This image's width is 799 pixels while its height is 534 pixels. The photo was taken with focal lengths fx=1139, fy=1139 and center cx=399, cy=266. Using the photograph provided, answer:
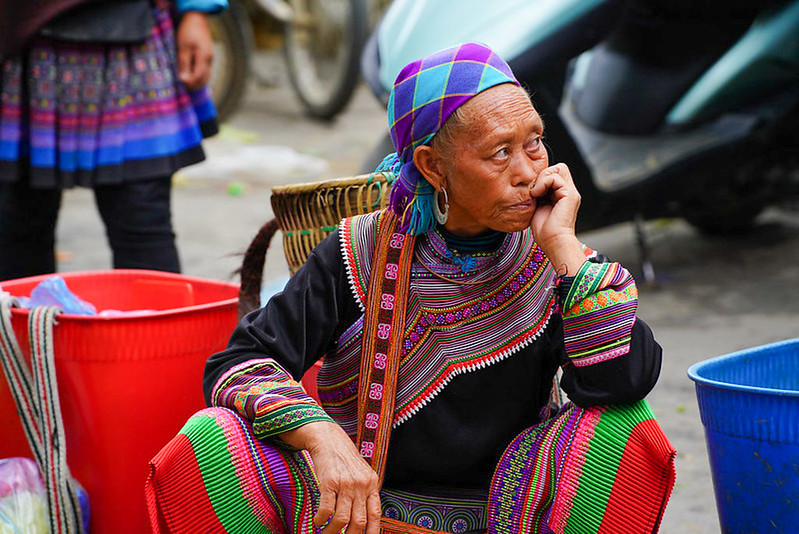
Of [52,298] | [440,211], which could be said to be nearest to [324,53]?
[52,298]

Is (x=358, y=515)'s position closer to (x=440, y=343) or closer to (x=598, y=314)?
(x=440, y=343)

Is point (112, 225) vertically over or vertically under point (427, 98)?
under

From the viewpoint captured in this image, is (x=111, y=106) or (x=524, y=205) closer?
(x=524, y=205)

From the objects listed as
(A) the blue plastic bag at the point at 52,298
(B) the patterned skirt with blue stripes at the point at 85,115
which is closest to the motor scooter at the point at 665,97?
(B) the patterned skirt with blue stripes at the point at 85,115

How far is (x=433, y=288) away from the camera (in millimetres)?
1943

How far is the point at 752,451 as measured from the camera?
1.84 metres

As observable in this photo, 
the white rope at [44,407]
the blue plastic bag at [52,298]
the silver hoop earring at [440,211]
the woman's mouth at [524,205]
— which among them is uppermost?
the woman's mouth at [524,205]

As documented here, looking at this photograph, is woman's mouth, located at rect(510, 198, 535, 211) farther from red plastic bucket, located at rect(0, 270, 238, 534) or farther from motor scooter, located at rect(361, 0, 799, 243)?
motor scooter, located at rect(361, 0, 799, 243)

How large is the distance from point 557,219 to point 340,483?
54 centimetres

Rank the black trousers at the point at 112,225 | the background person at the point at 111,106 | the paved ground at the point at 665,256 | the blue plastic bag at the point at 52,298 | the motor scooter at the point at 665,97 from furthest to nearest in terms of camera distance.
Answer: the motor scooter at the point at 665,97, the paved ground at the point at 665,256, the black trousers at the point at 112,225, the background person at the point at 111,106, the blue plastic bag at the point at 52,298

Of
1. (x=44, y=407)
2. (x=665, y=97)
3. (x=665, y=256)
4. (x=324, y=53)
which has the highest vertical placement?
(x=665, y=97)

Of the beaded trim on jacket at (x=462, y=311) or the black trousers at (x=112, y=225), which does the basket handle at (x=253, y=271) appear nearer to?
the beaded trim on jacket at (x=462, y=311)

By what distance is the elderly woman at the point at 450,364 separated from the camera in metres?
1.76

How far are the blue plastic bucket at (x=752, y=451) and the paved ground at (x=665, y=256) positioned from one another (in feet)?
2.08
